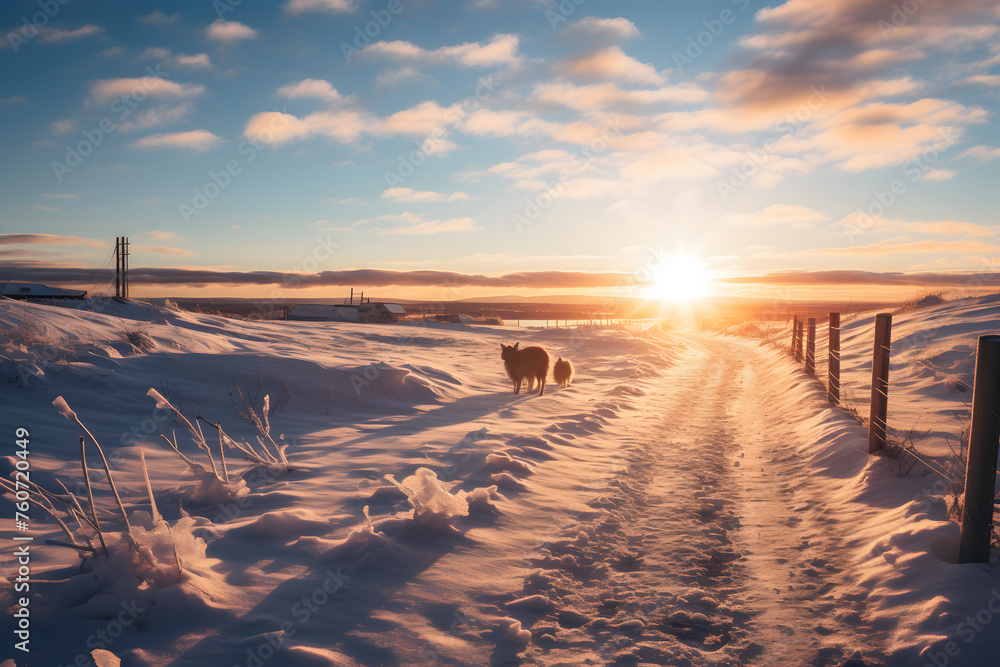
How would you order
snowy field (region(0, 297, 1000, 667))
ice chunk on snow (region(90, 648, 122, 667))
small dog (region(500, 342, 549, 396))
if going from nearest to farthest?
ice chunk on snow (region(90, 648, 122, 667)) < snowy field (region(0, 297, 1000, 667)) < small dog (region(500, 342, 549, 396))

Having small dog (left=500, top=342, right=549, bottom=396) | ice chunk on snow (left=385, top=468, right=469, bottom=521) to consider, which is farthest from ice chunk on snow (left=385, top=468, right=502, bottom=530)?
small dog (left=500, top=342, right=549, bottom=396)

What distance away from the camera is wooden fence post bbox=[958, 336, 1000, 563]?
3.52 m

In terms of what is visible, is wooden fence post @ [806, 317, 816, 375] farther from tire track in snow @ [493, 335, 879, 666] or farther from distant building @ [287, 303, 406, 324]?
distant building @ [287, 303, 406, 324]

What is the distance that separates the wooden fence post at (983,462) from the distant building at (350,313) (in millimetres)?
58890

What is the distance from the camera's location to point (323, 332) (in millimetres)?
22953

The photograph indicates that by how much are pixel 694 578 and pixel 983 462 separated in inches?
86.5

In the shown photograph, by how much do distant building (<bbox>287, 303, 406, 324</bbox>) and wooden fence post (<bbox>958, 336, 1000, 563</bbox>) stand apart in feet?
193

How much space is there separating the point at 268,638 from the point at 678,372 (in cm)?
1812

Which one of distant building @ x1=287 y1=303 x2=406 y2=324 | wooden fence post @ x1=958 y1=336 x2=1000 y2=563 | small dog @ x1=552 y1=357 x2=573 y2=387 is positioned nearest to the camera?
wooden fence post @ x1=958 y1=336 x2=1000 y2=563

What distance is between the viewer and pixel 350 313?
208 ft

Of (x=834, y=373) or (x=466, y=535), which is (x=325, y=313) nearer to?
(x=834, y=373)

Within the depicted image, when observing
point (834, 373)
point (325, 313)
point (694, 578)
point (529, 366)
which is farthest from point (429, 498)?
point (325, 313)

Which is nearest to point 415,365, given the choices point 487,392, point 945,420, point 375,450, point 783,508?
point 487,392

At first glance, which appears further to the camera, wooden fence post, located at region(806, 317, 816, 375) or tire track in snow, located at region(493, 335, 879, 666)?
wooden fence post, located at region(806, 317, 816, 375)
